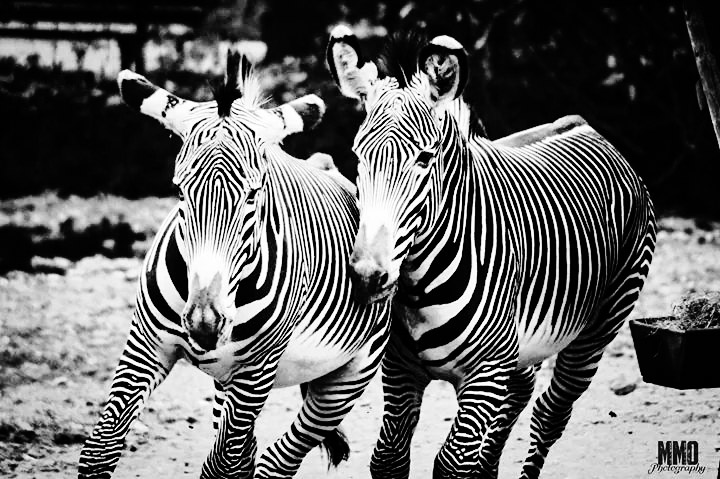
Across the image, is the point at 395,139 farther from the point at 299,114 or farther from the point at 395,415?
the point at 395,415

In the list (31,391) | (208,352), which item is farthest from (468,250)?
(31,391)

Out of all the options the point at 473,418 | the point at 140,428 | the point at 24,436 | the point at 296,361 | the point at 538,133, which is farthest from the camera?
the point at 140,428

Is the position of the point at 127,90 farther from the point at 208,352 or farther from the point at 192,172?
the point at 208,352

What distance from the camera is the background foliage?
13.2 meters

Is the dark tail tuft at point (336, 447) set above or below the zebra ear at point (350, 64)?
below

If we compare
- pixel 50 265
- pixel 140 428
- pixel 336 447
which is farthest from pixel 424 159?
pixel 50 265

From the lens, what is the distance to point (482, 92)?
44.3 feet

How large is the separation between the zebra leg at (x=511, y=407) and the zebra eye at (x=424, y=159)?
156 centimetres

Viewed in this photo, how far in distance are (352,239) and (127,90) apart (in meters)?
1.17

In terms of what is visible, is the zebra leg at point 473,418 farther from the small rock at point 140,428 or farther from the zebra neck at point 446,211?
the small rock at point 140,428

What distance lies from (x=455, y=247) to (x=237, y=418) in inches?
46.2

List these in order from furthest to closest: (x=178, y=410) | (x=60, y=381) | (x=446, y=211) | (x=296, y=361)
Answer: (x=60, y=381)
(x=178, y=410)
(x=446, y=211)
(x=296, y=361)

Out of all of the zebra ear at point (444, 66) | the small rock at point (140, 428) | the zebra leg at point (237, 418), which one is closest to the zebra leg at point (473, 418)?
the zebra leg at point (237, 418)

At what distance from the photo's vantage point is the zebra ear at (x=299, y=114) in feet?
13.1
